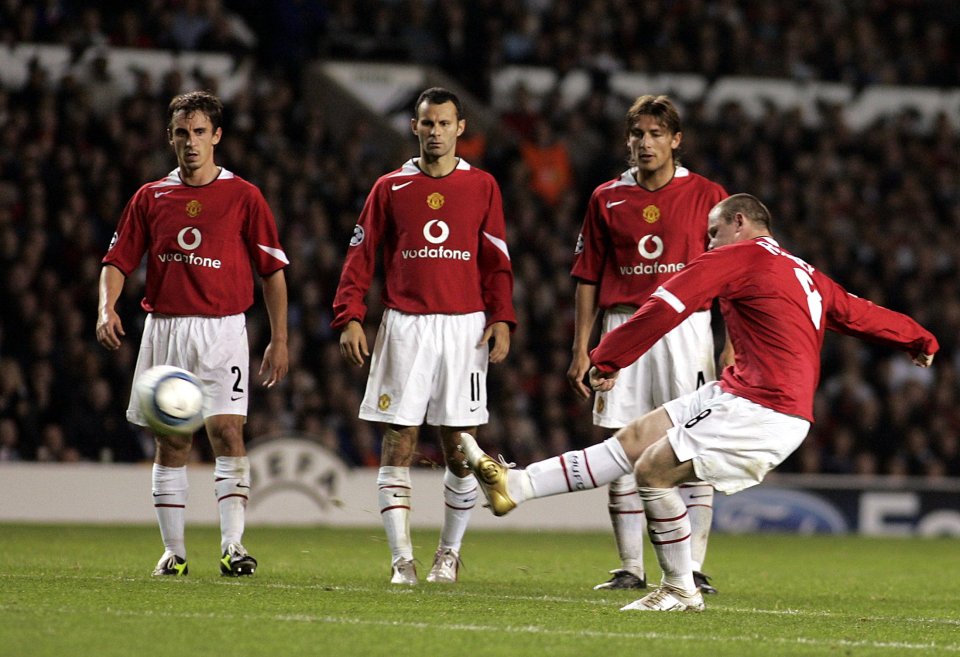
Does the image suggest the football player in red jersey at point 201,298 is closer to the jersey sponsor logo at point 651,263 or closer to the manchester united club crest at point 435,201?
the manchester united club crest at point 435,201

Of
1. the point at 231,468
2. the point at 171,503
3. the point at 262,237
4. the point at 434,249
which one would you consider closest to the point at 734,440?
the point at 434,249

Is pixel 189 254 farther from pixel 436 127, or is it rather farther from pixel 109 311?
pixel 436 127

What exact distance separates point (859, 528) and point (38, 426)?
757 centimetres

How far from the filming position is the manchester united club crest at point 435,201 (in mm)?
7625

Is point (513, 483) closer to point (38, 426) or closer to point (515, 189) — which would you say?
point (38, 426)

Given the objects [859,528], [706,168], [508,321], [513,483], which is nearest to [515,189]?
[706,168]

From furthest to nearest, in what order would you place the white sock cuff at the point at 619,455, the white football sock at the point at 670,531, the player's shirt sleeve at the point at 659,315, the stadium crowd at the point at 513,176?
the stadium crowd at the point at 513,176 < the white sock cuff at the point at 619,455 < the white football sock at the point at 670,531 < the player's shirt sleeve at the point at 659,315

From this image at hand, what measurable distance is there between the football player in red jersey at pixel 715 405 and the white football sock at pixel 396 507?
125 centimetres

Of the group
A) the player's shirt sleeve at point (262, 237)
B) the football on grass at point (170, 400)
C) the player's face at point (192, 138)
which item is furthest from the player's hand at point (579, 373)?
the player's face at point (192, 138)

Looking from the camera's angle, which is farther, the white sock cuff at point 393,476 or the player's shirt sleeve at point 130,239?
the player's shirt sleeve at point 130,239

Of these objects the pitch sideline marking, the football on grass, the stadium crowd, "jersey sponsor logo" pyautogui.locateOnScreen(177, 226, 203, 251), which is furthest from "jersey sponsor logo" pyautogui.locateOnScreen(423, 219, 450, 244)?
the stadium crowd

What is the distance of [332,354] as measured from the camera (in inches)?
565

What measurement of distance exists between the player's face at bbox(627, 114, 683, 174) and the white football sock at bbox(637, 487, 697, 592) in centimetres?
213

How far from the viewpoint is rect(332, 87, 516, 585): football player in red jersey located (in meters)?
7.50
